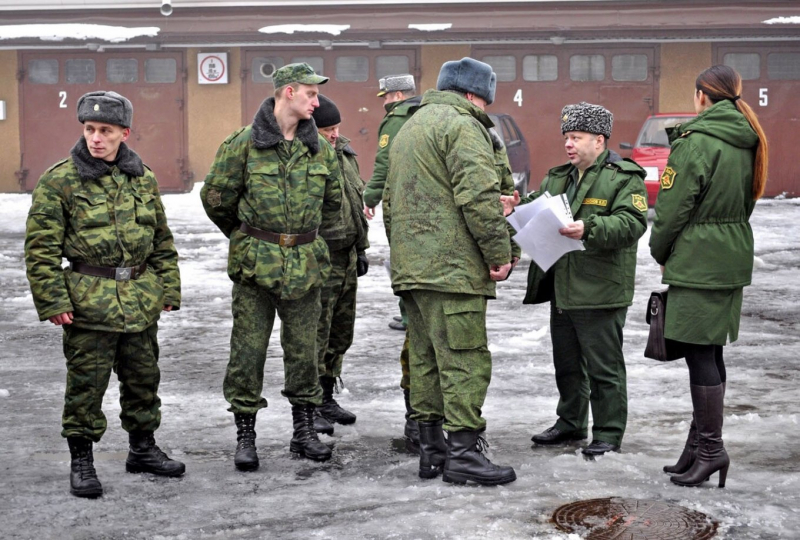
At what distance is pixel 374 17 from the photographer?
22.7 m

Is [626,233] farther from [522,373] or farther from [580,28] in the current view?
[580,28]

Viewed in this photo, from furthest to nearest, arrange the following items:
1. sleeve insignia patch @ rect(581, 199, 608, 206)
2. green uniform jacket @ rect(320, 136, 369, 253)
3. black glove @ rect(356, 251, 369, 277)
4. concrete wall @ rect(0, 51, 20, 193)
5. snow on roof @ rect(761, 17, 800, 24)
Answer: concrete wall @ rect(0, 51, 20, 193) → snow on roof @ rect(761, 17, 800, 24) → black glove @ rect(356, 251, 369, 277) → green uniform jacket @ rect(320, 136, 369, 253) → sleeve insignia patch @ rect(581, 199, 608, 206)

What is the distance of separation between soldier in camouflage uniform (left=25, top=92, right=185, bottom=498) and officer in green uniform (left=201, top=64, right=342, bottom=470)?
44 cm

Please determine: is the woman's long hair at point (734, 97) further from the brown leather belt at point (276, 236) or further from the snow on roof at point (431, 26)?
the snow on roof at point (431, 26)

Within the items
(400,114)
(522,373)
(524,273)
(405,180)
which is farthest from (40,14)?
(405,180)

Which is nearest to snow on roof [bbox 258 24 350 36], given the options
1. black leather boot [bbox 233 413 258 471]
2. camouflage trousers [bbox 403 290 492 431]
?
black leather boot [bbox 233 413 258 471]

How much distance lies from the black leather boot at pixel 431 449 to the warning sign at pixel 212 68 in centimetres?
1866

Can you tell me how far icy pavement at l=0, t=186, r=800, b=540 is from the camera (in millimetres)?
4965

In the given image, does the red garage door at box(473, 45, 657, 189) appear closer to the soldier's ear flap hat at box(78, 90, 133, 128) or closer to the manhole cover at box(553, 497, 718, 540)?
the soldier's ear flap hat at box(78, 90, 133, 128)

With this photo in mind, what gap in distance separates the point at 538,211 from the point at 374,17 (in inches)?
696

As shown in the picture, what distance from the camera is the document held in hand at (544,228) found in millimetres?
5695

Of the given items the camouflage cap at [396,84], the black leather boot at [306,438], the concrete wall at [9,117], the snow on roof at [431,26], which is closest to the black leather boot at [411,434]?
the black leather boot at [306,438]

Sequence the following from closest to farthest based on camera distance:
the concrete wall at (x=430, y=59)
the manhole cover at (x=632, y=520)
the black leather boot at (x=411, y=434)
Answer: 1. the manhole cover at (x=632, y=520)
2. the black leather boot at (x=411, y=434)
3. the concrete wall at (x=430, y=59)

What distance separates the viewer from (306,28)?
2248 centimetres
